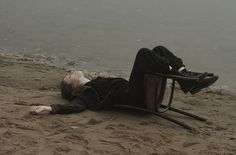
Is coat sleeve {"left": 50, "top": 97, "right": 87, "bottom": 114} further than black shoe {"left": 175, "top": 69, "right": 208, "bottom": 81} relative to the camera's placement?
Yes

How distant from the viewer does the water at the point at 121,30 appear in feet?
45.0

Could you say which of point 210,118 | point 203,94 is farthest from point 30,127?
point 203,94

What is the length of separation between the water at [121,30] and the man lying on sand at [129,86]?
523 cm

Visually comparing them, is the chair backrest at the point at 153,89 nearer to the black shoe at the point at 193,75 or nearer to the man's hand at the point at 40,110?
the black shoe at the point at 193,75

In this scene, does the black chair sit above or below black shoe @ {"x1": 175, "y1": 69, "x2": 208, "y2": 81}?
below

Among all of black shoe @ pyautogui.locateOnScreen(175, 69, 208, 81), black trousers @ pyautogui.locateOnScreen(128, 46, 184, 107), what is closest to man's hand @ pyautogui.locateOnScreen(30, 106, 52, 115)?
black trousers @ pyautogui.locateOnScreen(128, 46, 184, 107)

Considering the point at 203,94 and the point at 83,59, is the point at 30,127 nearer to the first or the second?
the point at 203,94

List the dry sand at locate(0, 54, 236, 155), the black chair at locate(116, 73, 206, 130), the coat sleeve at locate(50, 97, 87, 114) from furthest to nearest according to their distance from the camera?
1. the coat sleeve at locate(50, 97, 87, 114)
2. the black chair at locate(116, 73, 206, 130)
3. the dry sand at locate(0, 54, 236, 155)

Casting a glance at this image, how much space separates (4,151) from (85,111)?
172cm

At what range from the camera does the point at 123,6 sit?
19.3 metres


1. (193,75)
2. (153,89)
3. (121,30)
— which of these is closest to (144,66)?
(153,89)

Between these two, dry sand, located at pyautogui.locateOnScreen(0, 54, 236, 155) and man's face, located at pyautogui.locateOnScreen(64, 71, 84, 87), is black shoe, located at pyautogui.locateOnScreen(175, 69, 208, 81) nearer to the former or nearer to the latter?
dry sand, located at pyautogui.locateOnScreen(0, 54, 236, 155)

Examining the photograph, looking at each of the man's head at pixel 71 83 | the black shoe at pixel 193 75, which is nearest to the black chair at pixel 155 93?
the black shoe at pixel 193 75

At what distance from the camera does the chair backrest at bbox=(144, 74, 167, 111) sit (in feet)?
20.4
